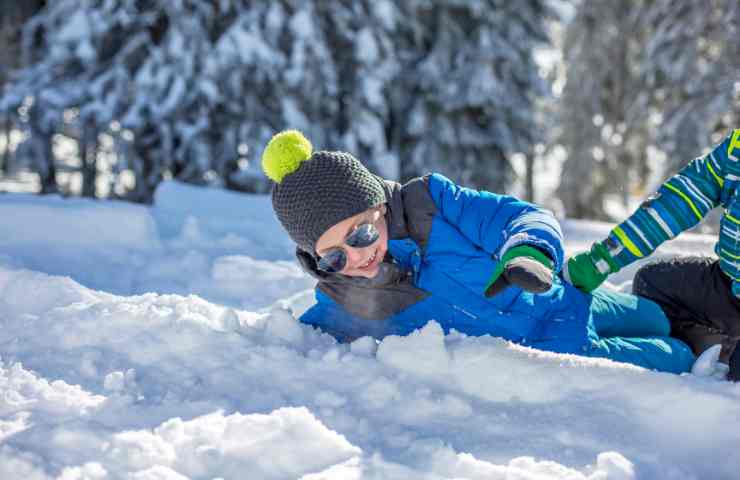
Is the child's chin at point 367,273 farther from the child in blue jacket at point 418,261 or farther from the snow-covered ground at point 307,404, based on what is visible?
the snow-covered ground at point 307,404

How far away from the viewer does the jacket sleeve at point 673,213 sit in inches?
92.4

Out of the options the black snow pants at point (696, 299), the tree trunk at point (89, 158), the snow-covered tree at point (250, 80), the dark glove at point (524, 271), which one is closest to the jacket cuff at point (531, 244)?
the dark glove at point (524, 271)

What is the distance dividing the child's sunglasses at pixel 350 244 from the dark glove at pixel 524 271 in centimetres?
40

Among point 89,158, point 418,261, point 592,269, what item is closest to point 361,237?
point 418,261

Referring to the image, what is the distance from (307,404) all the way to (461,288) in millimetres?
753

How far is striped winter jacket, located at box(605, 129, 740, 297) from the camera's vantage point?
7.61ft

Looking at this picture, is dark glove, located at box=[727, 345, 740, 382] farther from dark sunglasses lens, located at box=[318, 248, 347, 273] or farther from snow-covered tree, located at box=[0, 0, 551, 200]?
snow-covered tree, located at box=[0, 0, 551, 200]

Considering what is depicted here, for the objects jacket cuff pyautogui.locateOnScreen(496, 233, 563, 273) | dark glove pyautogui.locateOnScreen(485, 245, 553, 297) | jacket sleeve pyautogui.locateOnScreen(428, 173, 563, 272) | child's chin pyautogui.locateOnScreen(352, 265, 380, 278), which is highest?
jacket sleeve pyautogui.locateOnScreen(428, 173, 563, 272)

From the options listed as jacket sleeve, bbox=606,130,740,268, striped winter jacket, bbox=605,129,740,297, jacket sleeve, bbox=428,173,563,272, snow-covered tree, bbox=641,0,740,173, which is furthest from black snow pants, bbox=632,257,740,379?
snow-covered tree, bbox=641,0,740,173

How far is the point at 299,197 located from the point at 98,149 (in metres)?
7.79

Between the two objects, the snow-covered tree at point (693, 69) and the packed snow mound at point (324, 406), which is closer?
the packed snow mound at point (324, 406)

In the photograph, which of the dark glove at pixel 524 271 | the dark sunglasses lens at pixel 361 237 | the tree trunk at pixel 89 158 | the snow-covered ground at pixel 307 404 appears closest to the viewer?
the snow-covered ground at pixel 307 404

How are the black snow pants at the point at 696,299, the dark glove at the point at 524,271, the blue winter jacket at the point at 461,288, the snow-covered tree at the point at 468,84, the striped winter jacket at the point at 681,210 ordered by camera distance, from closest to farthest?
the dark glove at the point at 524,271 → the blue winter jacket at the point at 461,288 → the striped winter jacket at the point at 681,210 → the black snow pants at the point at 696,299 → the snow-covered tree at the point at 468,84

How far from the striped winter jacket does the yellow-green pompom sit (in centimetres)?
114
